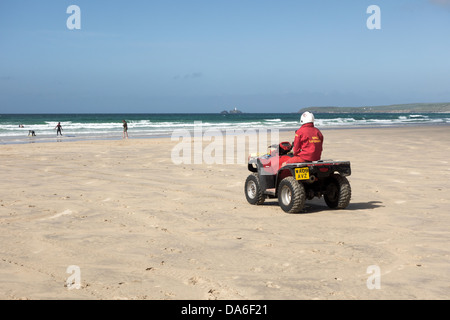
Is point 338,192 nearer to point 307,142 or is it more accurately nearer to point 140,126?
point 307,142

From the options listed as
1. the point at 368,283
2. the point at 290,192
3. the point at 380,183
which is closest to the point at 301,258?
the point at 368,283

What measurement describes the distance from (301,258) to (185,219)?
2629mm

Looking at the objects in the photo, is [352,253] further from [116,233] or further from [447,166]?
[447,166]

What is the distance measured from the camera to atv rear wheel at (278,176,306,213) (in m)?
8.05

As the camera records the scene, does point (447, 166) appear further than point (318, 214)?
Yes

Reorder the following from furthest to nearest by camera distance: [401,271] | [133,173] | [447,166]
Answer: [447,166]
[133,173]
[401,271]

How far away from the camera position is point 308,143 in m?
8.29

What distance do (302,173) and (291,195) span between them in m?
0.42

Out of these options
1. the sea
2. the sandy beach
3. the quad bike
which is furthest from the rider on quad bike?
the sea

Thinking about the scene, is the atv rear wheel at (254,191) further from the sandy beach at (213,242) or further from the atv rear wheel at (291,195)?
the atv rear wheel at (291,195)

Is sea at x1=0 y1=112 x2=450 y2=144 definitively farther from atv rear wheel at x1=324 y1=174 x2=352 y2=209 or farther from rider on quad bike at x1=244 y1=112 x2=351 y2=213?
atv rear wheel at x1=324 y1=174 x2=352 y2=209

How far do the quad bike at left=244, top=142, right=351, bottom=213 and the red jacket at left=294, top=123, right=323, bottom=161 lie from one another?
0.21 m

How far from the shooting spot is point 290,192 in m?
8.23

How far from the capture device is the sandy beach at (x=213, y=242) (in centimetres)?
474
